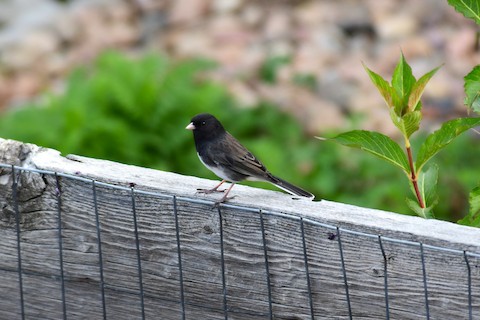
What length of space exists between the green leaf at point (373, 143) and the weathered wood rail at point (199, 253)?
0.19 metres

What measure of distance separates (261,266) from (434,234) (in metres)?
0.53

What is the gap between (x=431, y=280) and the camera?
8.11 ft

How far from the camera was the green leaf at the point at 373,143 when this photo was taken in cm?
264

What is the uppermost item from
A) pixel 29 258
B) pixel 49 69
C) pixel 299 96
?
pixel 49 69

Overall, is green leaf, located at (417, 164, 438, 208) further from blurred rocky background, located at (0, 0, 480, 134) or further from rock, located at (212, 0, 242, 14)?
rock, located at (212, 0, 242, 14)

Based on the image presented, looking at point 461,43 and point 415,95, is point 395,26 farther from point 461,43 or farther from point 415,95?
point 415,95

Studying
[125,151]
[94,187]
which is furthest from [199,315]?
[125,151]

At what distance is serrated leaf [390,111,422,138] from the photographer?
103 inches

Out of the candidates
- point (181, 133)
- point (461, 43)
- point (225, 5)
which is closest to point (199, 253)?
point (181, 133)

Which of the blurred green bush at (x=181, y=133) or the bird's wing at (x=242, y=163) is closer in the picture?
the bird's wing at (x=242, y=163)

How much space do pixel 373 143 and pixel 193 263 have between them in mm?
665

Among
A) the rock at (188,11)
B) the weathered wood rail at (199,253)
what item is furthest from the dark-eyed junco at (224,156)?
the rock at (188,11)

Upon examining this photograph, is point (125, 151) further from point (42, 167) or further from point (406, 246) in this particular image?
point (406, 246)

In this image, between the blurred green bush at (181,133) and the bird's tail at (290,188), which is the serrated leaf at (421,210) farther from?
the blurred green bush at (181,133)
